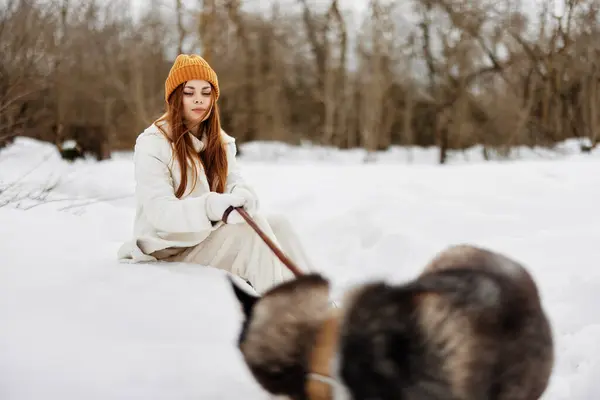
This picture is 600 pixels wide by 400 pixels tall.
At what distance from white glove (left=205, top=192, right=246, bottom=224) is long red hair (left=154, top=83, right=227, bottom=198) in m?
0.36

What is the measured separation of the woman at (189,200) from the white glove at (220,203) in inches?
1.4

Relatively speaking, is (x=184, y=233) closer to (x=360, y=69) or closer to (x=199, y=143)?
(x=199, y=143)

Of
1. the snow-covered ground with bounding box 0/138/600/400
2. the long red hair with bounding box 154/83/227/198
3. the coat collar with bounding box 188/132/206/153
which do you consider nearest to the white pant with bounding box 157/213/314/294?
the snow-covered ground with bounding box 0/138/600/400

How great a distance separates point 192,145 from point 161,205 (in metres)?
0.43

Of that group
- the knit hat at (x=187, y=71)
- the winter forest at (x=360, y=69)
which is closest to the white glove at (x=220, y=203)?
the knit hat at (x=187, y=71)

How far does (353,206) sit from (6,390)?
4.25 m

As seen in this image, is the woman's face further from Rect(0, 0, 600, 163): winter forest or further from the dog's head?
Rect(0, 0, 600, 163): winter forest

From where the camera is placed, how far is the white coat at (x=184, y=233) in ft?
9.14

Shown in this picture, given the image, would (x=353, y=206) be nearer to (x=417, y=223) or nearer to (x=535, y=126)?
(x=417, y=223)

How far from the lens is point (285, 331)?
1.38 meters

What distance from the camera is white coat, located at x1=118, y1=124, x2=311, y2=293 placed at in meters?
2.79

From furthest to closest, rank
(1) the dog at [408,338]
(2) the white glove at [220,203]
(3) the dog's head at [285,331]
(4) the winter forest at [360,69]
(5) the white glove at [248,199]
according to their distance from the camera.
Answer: (4) the winter forest at [360,69] < (5) the white glove at [248,199] < (2) the white glove at [220,203] < (3) the dog's head at [285,331] < (1) the dog at [408,338]

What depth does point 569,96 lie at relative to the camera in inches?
564

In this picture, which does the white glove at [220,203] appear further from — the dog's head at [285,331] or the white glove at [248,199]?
the dog's head at [285,331]
